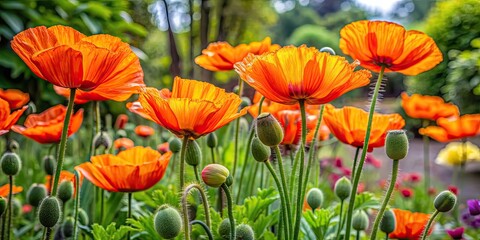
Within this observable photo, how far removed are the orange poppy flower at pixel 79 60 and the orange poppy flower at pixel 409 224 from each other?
0.50 meters

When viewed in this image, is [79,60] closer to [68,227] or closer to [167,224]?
[167,224]

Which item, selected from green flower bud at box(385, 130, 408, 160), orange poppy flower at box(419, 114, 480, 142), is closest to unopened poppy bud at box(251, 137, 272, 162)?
green flower bud at box(385, 130, 408, 160)

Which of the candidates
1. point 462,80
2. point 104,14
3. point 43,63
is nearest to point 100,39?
point 43,63

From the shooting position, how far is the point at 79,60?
604 mm

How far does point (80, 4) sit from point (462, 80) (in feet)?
8.31

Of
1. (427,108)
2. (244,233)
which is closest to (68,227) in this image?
(244,233)

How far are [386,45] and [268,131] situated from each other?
0.23m

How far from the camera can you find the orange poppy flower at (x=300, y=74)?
62 centimetres

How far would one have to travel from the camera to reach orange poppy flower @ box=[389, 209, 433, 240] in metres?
0.89

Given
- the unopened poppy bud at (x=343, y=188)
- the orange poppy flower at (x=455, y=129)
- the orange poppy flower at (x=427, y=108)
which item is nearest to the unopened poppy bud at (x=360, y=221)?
the unopened poppy bud at (x=343, y=188)

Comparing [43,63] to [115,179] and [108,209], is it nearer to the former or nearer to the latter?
[115,179]

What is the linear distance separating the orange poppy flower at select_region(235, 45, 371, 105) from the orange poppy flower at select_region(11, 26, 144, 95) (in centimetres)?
14

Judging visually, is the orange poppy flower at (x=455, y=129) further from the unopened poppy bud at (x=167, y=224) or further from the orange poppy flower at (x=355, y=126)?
the unopened poppy bud at (x=167, y=224)

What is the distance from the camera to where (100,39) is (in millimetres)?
654
